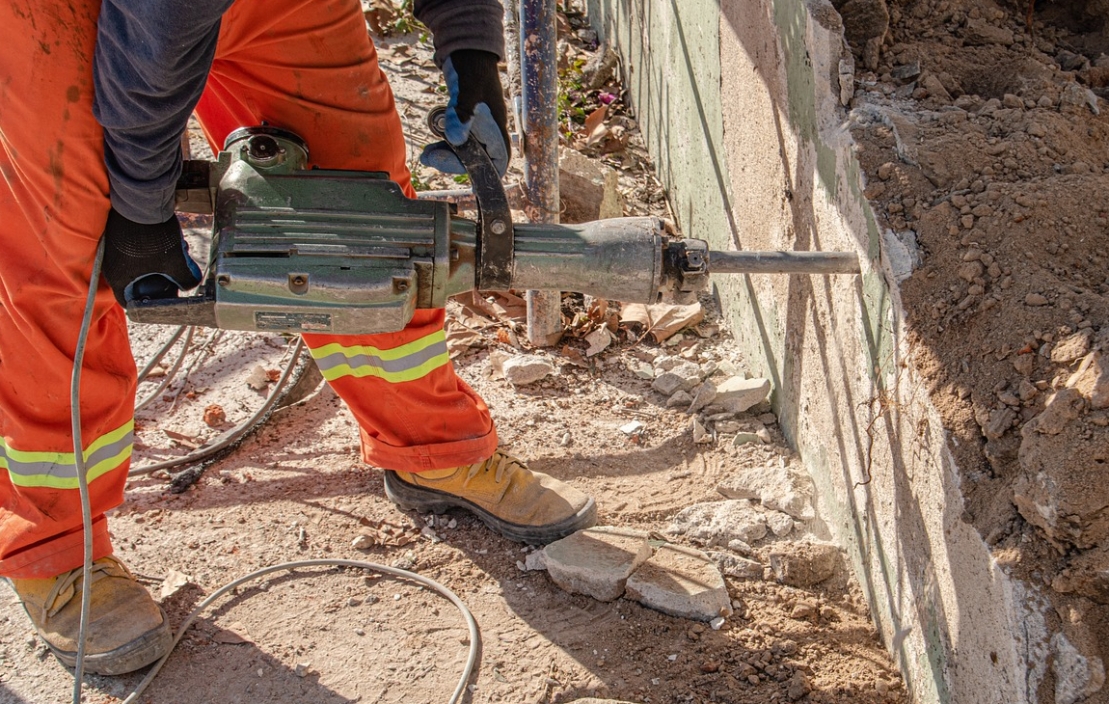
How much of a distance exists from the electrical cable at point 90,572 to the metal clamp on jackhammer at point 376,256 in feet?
0.50

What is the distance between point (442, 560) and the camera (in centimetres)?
259

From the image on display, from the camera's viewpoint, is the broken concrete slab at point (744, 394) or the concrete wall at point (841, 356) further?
the broken concrete slab at point (744, 394)

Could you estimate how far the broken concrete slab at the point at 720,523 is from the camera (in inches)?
99.0

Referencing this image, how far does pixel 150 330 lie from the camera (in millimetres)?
3549

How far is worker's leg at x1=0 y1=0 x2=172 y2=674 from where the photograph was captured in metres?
1.78

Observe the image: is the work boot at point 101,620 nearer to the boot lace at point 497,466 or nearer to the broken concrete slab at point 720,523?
the boot lace at point 497,466

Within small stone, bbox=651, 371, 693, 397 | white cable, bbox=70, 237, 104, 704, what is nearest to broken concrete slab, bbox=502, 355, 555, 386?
small stone, bbox=651, 371, 693, 397

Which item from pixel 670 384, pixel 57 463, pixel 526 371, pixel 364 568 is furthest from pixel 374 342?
pixel 670 384

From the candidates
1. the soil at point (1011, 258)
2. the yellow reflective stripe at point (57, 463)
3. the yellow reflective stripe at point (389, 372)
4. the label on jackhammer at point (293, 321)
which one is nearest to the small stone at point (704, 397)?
the yellow reflective stripe at point (389, 372)

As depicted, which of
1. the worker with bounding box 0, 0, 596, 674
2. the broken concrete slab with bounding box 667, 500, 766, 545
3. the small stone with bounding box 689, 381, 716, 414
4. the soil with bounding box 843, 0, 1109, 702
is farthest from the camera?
the small stone with bounding box 689, 381, 716, 414

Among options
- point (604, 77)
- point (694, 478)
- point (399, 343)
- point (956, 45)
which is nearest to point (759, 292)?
point (694, 478)

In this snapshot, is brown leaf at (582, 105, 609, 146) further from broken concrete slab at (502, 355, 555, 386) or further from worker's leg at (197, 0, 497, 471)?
worker's leg at (197, 0, 497, 471)

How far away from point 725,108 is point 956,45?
868mm

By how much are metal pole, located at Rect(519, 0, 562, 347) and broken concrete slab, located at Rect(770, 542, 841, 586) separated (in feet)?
3.25
